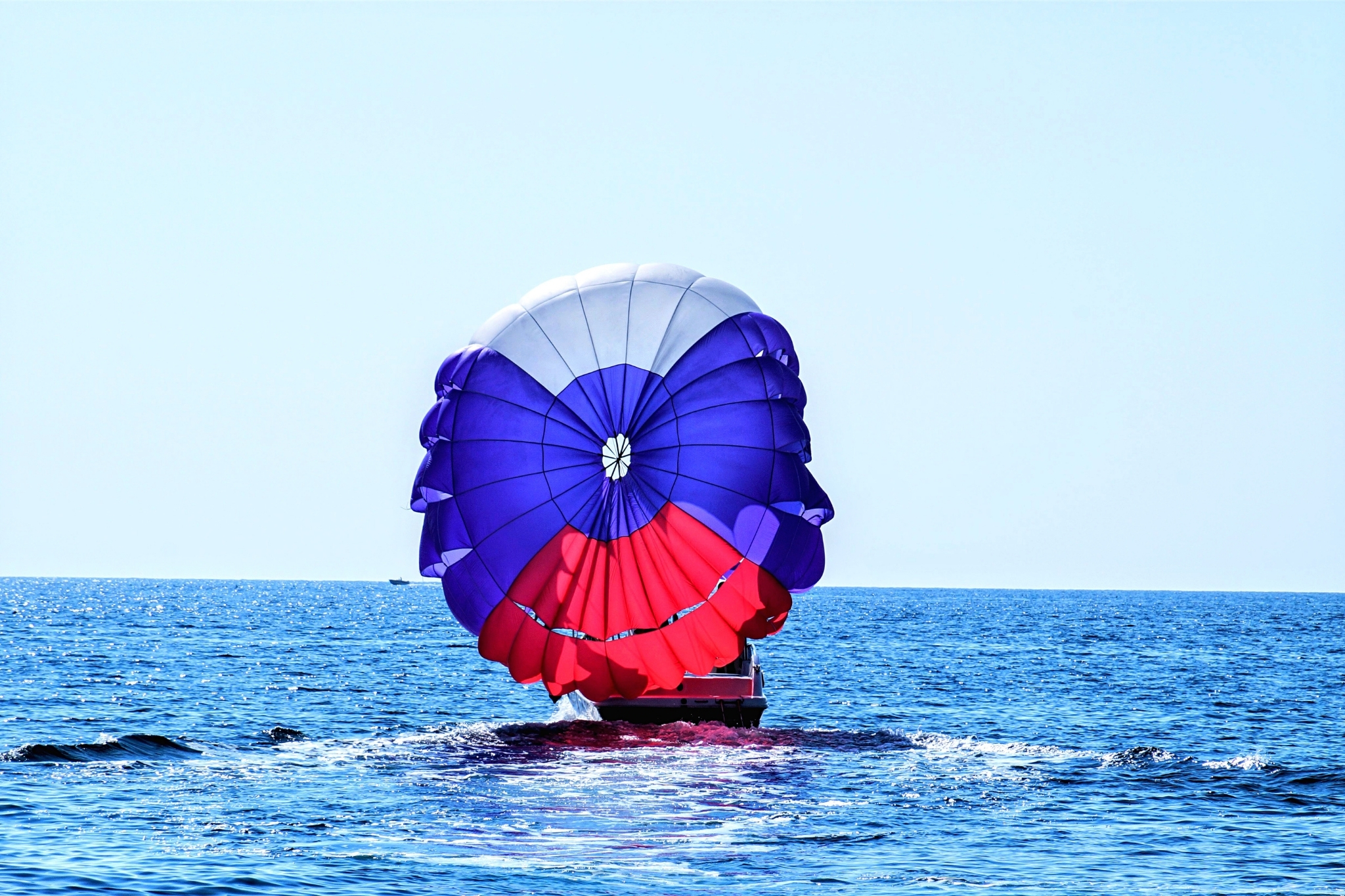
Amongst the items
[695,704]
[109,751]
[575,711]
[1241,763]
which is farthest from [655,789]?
[1241,763]

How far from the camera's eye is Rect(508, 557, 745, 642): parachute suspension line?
29141 millimetres

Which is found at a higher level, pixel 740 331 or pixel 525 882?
pixel 740 331

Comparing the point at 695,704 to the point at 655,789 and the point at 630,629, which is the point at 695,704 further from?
the point at 655,789

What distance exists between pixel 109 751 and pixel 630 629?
10751mm

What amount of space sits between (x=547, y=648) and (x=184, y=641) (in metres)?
57.0

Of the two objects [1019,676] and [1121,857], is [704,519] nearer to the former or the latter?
[1121,857]

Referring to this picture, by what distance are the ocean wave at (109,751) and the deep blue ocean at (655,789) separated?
0.32 ft

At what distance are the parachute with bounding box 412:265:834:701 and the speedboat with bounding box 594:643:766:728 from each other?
4.20ft

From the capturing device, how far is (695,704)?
30.6 metres

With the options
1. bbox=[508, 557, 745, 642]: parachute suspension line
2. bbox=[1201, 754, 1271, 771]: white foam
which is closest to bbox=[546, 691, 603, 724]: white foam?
bbox=[508, 557, 745, 642]: parachute suspension line

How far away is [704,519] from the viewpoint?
29.2 metres

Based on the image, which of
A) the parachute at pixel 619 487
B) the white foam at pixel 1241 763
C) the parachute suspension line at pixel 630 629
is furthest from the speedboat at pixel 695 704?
the white foam at pixel 1241 763

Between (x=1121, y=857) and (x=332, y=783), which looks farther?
(x=332, y=783)

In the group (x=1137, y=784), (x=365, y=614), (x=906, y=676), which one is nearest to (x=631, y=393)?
(x=1137, y=784)
